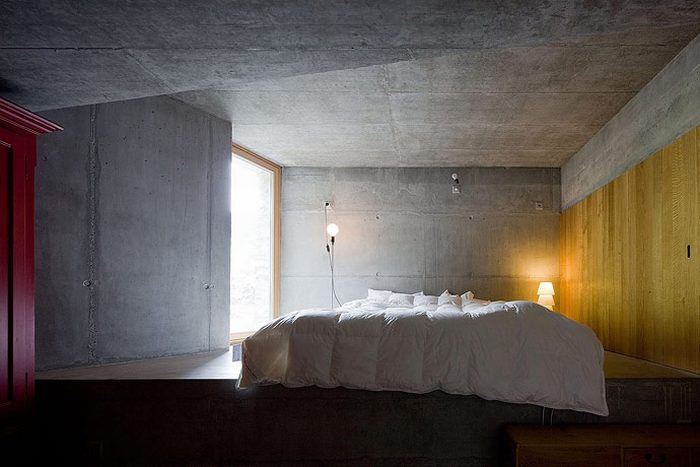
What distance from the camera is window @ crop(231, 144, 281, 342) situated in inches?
261

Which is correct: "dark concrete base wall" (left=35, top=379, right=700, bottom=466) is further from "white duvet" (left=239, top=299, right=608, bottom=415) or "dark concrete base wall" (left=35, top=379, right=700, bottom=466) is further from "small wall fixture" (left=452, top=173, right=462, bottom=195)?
"small wall fixture" (left=452, top=173, right=462, bottom=195)

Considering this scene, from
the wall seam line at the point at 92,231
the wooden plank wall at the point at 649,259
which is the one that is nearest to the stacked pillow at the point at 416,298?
the wooden plank wall at the point at 649,259

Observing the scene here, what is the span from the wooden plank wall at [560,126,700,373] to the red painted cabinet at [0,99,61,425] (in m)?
4.25

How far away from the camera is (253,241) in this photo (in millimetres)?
7148

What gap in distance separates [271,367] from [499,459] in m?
1.50

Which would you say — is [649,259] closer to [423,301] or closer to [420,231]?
[423,301]

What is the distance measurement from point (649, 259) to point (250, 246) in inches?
187

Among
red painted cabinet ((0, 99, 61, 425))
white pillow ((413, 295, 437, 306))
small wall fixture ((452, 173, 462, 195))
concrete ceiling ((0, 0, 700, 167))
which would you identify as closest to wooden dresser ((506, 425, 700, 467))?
concrete ceiling ((0, 0, 700, 167))

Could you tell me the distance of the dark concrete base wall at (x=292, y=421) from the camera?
3160 millimetres

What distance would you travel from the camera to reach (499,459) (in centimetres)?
312

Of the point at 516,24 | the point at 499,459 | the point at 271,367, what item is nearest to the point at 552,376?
the point at 499,459

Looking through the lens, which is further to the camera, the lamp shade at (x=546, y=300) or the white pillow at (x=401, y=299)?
the lamp shade at (x=546, y=300)

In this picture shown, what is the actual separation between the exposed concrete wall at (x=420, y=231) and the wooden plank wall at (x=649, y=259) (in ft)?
4.81

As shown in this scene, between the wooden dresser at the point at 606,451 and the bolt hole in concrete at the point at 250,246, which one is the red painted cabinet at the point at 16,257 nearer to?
the wooden dresser at the point at 606,451
